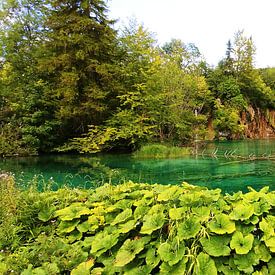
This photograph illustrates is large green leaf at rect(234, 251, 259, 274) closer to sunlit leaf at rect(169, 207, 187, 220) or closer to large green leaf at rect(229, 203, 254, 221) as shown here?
large green leaf at rect(229, 203, 254, 221)

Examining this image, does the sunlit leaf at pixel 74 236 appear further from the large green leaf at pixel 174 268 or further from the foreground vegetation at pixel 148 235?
the large green leaf at pixel 174 268

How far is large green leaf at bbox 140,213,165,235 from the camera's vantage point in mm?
1848

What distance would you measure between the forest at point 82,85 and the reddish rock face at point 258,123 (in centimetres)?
1250

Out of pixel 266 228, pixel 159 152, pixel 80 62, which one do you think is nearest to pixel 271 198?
pixel 266 228

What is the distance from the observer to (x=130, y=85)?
1605 centimetres

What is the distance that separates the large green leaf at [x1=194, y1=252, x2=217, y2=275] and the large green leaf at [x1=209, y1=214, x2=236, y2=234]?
15 centimetres

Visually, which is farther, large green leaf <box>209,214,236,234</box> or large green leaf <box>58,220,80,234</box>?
large green leaf <box>58,220,80,234</box>

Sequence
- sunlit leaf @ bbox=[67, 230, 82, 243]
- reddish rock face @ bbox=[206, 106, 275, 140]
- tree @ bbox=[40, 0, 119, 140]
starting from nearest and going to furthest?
sunlit leaf @ bbox=[67, 230, 82, 243], tree @ bbox=[40, 0, 119, 140], reddish rock face @ bbox=[206, 106, 275, 140]

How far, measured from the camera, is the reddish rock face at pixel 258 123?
97.1 feet

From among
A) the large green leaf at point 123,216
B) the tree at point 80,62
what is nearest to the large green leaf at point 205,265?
the large green leaf at point 123,216

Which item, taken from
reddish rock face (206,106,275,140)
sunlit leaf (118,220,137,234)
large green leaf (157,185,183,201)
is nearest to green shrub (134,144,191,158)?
large green leaf (157,185,183,201)

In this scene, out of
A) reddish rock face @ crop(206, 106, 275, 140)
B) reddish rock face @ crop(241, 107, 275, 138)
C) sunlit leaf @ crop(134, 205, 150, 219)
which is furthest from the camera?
reddish rock face @ crop(241, 107, 275, 138)

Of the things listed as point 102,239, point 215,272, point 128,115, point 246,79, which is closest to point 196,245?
point 215,272

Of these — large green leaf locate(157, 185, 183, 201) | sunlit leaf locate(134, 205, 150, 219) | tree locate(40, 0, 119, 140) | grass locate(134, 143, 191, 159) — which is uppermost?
tree locate(40, 0, 119, 140)
